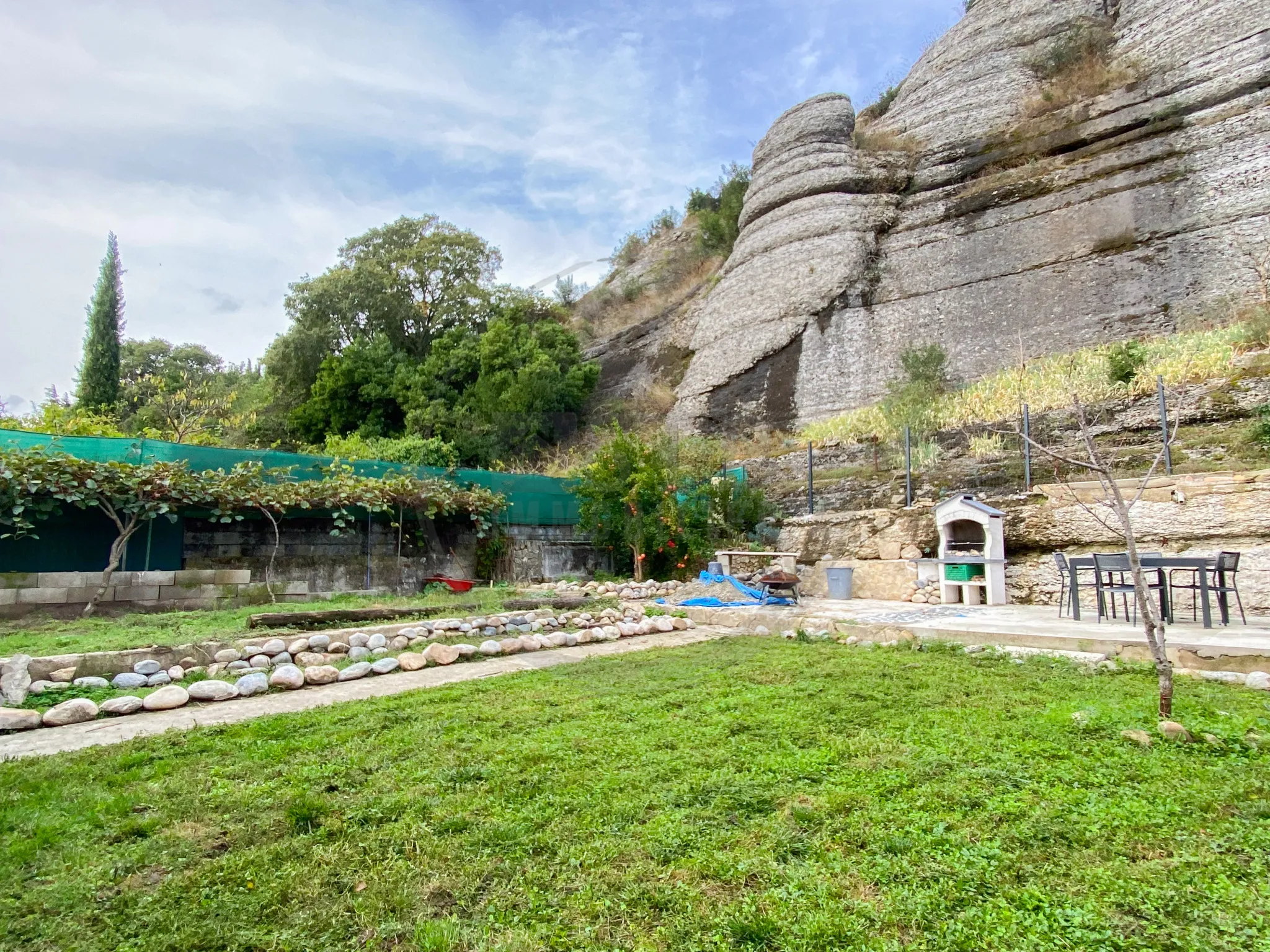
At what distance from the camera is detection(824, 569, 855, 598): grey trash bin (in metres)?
9.50

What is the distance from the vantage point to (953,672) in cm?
428

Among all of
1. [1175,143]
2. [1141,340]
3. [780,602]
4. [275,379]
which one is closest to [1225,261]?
[1141,340]

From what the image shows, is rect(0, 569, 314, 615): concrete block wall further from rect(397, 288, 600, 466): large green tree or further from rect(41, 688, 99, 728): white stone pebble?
rect(397, 288, 600, 466): large green tree

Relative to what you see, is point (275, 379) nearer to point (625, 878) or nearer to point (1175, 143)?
point (625, 878)

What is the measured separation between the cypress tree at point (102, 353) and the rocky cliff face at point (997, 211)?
19.1 meters

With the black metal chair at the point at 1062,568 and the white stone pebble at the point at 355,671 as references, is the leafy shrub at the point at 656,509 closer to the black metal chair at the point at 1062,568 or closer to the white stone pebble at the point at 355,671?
the black metal chair at the point at 1062,568

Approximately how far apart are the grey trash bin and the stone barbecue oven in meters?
1.07

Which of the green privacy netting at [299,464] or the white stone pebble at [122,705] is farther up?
the green privacy netting at [299,464]

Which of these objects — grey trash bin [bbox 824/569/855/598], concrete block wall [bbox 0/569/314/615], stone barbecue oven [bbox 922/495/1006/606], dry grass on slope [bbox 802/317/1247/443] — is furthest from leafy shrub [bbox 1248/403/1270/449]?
concrete block wall [bbox 0/569/314/615]

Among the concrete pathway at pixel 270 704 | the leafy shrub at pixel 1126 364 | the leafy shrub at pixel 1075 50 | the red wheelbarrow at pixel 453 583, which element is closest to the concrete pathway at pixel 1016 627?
the concrete pathway at pixel 270 704

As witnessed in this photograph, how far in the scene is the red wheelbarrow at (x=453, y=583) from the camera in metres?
9.51

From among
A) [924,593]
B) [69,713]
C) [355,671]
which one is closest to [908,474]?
[924,593]

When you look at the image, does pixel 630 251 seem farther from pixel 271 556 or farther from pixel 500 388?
pixel 271 556

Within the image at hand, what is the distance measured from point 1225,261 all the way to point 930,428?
817cm
